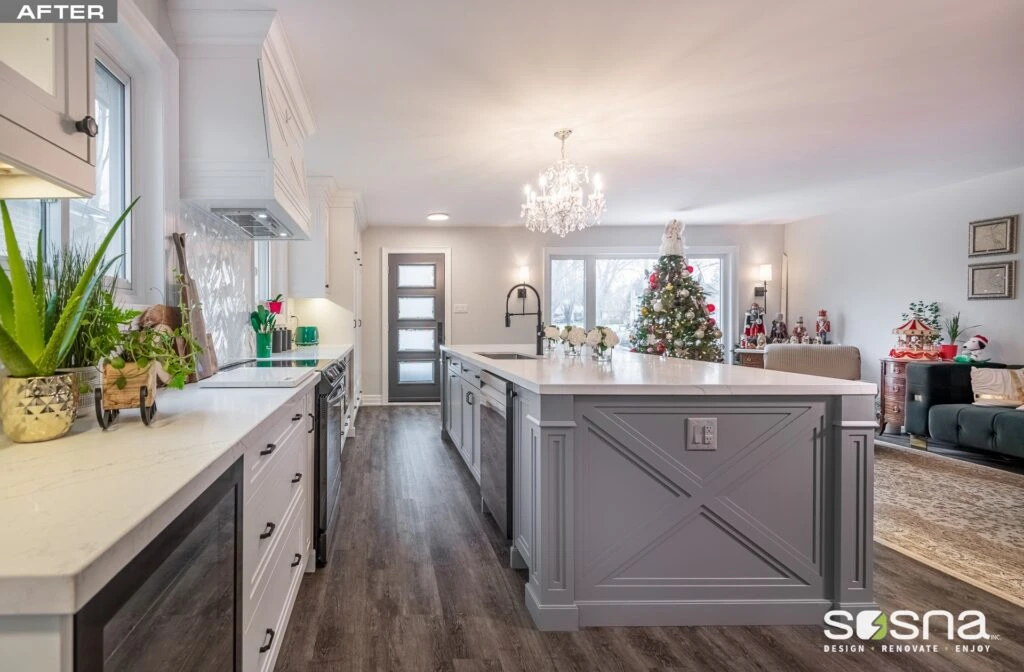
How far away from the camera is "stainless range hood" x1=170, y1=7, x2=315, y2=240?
7.35 feet

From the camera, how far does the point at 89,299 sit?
1.22 m

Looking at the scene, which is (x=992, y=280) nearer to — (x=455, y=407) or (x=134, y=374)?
(x=455, y=407)

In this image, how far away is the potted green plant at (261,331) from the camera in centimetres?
331

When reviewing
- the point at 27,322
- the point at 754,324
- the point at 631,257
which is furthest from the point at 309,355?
the point at 754,324

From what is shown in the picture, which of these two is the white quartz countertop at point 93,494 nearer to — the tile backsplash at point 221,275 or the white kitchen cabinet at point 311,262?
the tile backsplash at point 221,275

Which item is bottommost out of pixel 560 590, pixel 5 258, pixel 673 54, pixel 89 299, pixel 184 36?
pixel 560 590

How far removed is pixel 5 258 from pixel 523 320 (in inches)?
256

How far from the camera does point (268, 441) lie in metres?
1.44

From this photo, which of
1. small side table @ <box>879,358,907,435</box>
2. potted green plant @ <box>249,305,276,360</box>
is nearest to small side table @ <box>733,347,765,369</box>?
small side table @ <box>879,358,907,435</box>

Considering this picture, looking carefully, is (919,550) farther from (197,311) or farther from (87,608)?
(197,311)

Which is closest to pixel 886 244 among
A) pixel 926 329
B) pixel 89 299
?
pixel 926 329

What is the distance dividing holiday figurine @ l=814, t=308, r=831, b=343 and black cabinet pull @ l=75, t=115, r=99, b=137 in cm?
747

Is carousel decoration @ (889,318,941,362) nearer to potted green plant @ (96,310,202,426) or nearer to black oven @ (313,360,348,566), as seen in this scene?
black oven @ (313,360,348,566)

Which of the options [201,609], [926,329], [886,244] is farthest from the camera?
[886,244]
